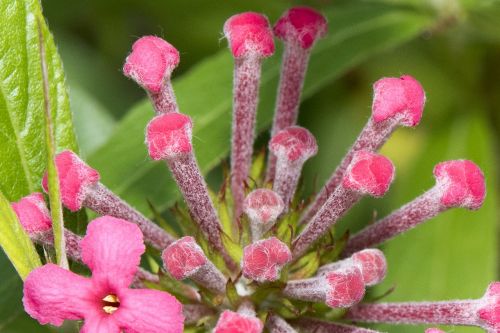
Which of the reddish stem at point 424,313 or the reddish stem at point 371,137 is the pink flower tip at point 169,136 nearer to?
the reddish stem at point 371,137

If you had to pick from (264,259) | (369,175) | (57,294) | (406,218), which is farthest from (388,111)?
(57,294)

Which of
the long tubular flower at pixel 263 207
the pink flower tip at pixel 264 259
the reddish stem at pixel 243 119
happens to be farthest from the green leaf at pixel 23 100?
the pink flower tip at pixel 264 259

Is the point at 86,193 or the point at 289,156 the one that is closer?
the point at 86,193

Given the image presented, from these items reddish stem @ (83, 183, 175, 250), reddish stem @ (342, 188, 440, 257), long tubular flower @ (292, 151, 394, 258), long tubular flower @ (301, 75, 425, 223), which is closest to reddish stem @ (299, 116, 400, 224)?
long tubular flower @ (301, 75, 425, 223)

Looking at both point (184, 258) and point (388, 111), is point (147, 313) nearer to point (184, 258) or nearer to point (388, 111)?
point (184, 258)

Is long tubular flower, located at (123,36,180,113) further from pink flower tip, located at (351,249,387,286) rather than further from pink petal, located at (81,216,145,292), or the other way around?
pink flower tip, located at (351,249,387,286)
